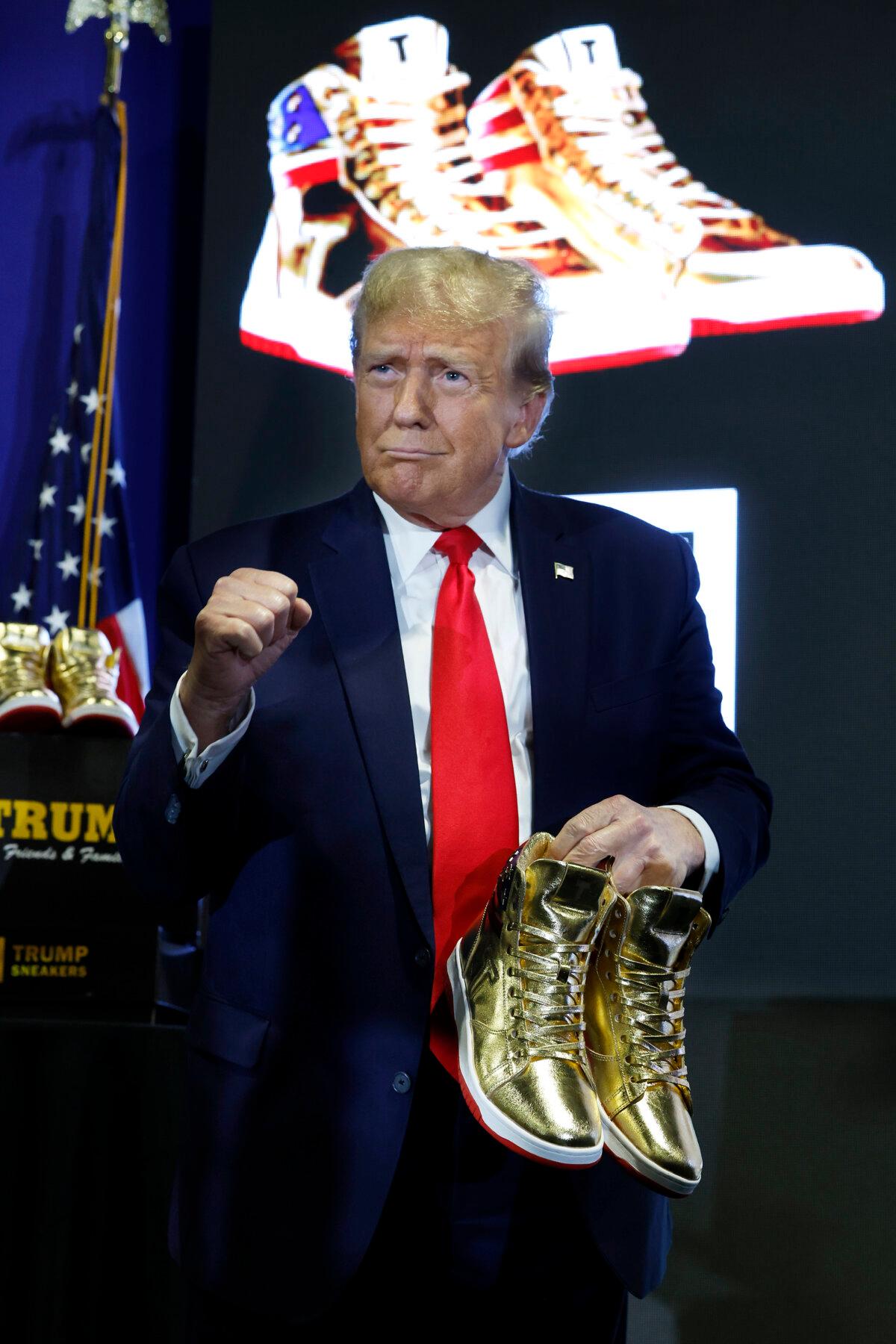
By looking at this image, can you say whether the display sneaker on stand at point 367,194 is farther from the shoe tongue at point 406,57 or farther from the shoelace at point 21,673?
the shoelace at point 21,673

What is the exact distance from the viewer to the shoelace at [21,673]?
8.61 ft

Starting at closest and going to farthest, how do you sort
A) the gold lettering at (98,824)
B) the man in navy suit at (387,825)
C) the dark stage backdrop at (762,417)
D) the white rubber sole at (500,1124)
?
the white rubber sole at (500,1124)
the man in navy suit at (387,825)
the gold lettering at (98,824)
the dark stage backdrop at (762,417)

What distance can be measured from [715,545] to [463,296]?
1475mm

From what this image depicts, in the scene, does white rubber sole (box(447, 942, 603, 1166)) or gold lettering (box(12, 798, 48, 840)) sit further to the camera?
gold lettering (box(12, 798, 48, 840))

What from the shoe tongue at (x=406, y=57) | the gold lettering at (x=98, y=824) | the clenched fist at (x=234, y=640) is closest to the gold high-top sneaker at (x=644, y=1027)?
the clenched fist at (x=234, y=640)

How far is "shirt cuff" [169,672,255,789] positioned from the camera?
1.34m

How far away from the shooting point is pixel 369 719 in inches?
57.4

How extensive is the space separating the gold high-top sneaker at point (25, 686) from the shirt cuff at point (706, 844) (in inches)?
62.5

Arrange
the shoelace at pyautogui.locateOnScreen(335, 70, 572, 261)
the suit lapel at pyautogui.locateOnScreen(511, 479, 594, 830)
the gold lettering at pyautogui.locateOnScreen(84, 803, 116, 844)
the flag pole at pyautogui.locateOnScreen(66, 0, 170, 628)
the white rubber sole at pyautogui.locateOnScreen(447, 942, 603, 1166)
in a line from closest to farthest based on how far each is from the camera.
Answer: the white rubber sole at pyautogui.locateOnScreen(447, 942, 603, 1166) → the suit lapel at pyautogui.locateOnScreen(511, 479, 594, 830) → the gold lettering at pyautogui.locateOnScreen(84, 803, 116, 844) → the shoelace at pyautogui.locateOnScreen(335, 70, 572, 261) → the flag pole at pyautogui.locateOnScreen(66, 0, 170, 628)

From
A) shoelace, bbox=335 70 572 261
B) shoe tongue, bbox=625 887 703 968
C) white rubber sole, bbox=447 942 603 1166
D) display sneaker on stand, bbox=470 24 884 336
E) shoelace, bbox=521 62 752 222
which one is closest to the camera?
white rubber sole, bbox=447 942 603 1166

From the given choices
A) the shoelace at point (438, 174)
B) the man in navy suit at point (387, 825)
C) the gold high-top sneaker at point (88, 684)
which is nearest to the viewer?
the man in navy suit at point (387, 825)

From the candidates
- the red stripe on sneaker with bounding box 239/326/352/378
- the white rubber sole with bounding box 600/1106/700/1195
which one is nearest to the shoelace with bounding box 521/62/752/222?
the red stripe on sneaker with bounding box 239/326/352/378

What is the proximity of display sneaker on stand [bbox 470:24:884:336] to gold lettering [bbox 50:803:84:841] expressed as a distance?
179cm

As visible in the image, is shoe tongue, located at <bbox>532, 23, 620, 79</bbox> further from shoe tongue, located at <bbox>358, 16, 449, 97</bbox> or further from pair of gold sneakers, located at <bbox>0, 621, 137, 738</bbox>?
pair of gold sneakers, located at <bbox>0, 621, 137, 738</bbox>
